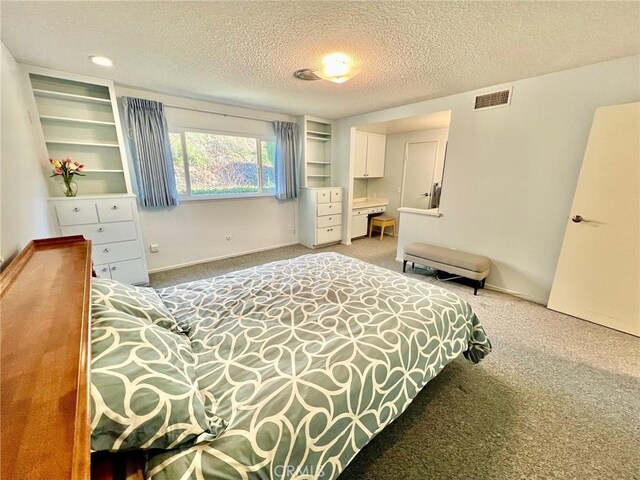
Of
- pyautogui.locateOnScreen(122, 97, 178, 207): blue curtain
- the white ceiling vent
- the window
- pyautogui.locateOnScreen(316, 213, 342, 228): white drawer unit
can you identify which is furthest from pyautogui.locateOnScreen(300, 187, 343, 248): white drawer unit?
the white ceiling vent

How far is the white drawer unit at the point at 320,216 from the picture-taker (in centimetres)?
451

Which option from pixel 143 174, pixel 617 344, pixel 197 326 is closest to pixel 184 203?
pixel 143 174

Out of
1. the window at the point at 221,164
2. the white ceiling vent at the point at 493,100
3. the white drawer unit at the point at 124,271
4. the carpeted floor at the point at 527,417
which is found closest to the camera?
the carpeted floor at the point at 527,417

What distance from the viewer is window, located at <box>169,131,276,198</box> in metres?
3.55

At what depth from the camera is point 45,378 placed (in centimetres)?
57

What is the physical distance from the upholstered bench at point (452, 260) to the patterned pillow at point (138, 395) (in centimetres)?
289

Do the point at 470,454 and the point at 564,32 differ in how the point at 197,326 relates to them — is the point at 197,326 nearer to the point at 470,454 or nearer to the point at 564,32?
the point at 470,454

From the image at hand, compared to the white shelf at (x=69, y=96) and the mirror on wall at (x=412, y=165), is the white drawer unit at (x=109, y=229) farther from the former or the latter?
the mirror on wall at (x=412, y=165)

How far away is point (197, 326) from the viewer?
134cm

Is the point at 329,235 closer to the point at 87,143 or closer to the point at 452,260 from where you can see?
the point at 452,260

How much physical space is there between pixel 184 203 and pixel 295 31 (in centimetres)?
274

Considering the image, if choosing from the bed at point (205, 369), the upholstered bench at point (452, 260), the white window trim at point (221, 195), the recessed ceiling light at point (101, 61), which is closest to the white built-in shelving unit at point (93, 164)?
the recessed ceiling light at point (101, 61)

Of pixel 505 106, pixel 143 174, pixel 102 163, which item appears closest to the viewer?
pixel 505 106

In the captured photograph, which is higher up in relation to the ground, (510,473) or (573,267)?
(573,267)
